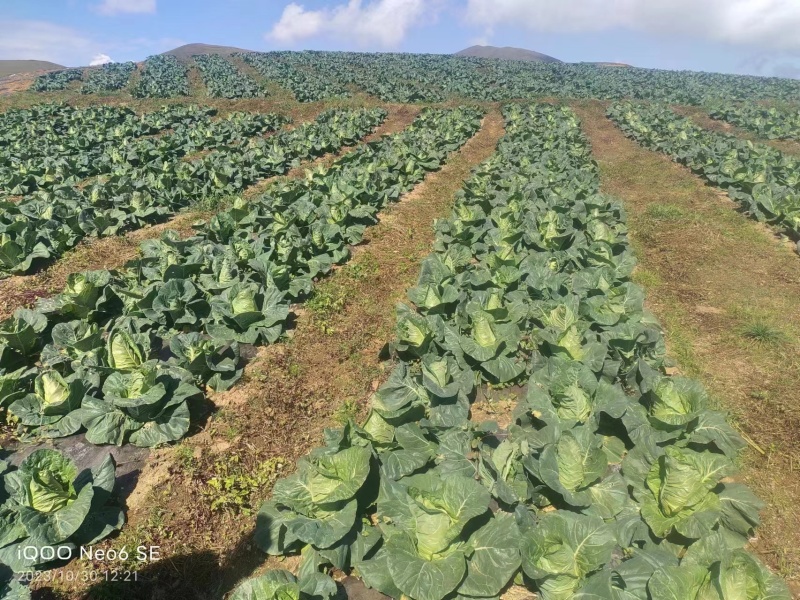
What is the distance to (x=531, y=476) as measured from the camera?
403 cm

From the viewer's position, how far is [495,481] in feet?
12.7

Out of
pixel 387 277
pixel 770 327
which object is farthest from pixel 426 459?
pixel 770 327

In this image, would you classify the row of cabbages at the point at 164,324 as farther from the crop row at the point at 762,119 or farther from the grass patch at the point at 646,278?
the crop row at the point at 762,119

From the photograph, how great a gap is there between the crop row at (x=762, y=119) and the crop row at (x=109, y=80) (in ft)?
150

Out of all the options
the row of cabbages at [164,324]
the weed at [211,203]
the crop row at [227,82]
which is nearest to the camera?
the row of cabbages at [164,324]

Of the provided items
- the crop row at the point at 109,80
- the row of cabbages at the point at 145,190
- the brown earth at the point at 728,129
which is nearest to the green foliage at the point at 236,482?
the row of cabbages at the point at 145,190

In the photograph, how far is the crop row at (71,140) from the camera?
1487cm

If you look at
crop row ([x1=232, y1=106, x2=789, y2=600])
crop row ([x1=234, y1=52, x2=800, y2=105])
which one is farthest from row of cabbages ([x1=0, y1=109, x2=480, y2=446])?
crop row ([x1=234, y1=52, x2=800, y2=105])

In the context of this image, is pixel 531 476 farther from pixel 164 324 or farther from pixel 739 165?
pixel 739 165

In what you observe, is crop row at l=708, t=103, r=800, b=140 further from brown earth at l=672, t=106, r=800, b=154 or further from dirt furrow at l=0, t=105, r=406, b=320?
dirt furrow at l=0, t=105, r=406, b=320

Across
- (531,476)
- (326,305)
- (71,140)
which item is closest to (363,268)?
(326,305)

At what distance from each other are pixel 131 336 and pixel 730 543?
6509 mm

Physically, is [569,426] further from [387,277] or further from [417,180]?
[417,180]

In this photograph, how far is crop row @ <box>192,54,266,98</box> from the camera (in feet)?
119
